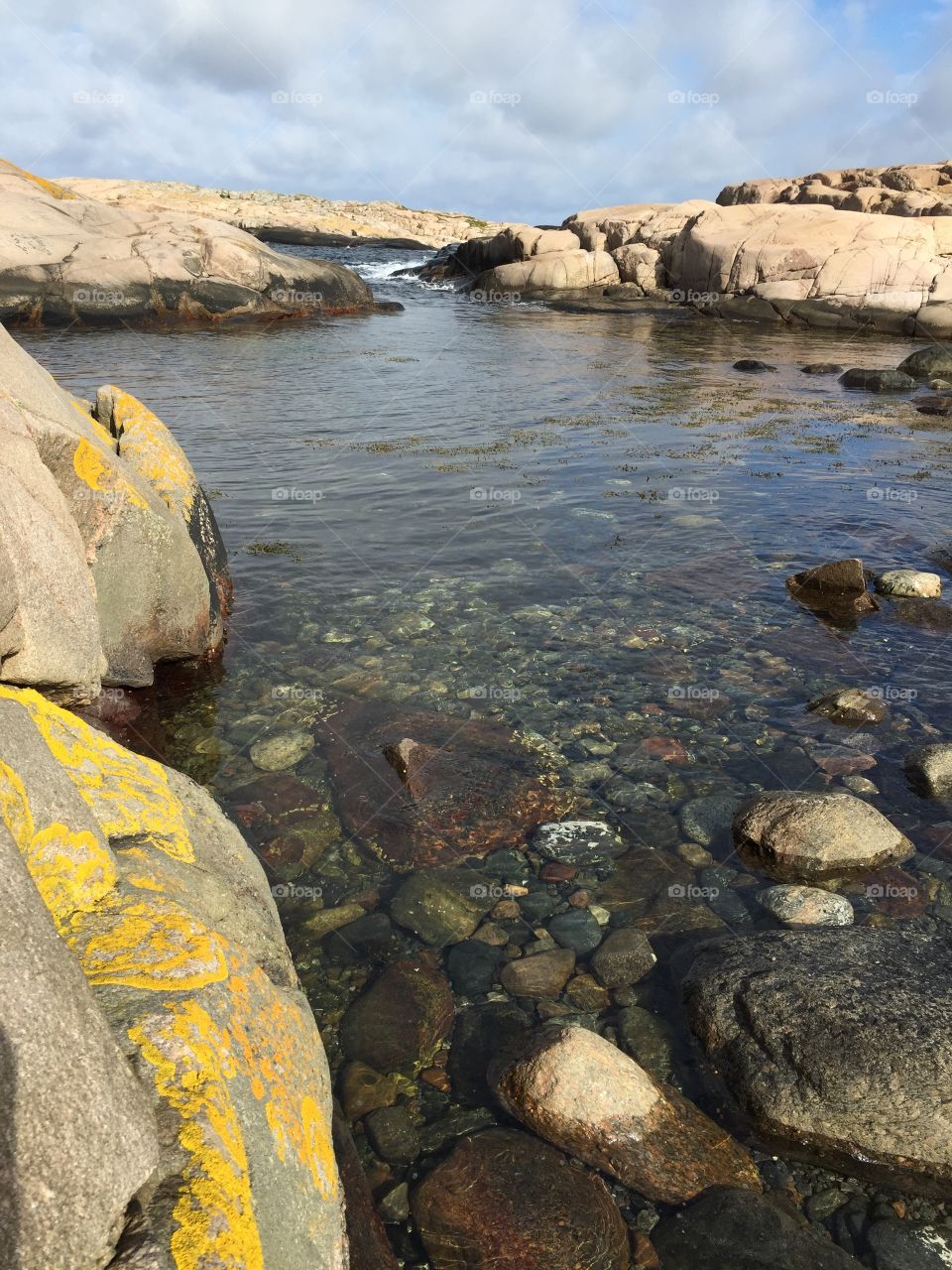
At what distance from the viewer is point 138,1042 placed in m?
2.82

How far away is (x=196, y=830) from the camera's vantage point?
4484 mm

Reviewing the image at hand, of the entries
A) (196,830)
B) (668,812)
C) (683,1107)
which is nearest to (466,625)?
(668,812)

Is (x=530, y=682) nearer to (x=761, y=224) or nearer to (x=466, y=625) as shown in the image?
(x=466, y=625)

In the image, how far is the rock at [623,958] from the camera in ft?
16.6

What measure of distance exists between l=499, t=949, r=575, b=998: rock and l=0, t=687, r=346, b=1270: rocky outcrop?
1470mm

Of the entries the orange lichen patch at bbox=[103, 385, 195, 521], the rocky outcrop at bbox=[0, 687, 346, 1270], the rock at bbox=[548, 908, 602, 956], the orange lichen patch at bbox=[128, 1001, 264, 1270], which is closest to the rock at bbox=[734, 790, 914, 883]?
the rock at bbox=[548, 908, 602, 956]

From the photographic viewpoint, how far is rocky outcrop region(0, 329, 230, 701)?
→ 4984 millimetres

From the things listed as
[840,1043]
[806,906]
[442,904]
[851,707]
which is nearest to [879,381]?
[851,707]

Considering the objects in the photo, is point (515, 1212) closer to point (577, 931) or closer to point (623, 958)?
point (623, 958)

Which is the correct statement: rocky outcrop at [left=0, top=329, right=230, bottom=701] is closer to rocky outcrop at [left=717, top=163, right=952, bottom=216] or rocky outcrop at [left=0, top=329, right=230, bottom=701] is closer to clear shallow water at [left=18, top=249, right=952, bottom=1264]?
clear shallow water at [left=18, top=249, right=952, bottom=1264]

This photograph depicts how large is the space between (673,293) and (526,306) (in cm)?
831

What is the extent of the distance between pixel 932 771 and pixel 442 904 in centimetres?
406

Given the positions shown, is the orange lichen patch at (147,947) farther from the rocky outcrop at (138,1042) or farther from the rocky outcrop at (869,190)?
the rocky outcrop at (869,190)

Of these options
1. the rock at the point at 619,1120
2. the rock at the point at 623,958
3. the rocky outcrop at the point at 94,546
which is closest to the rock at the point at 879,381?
the rocky outcrop at the point at 94,546
